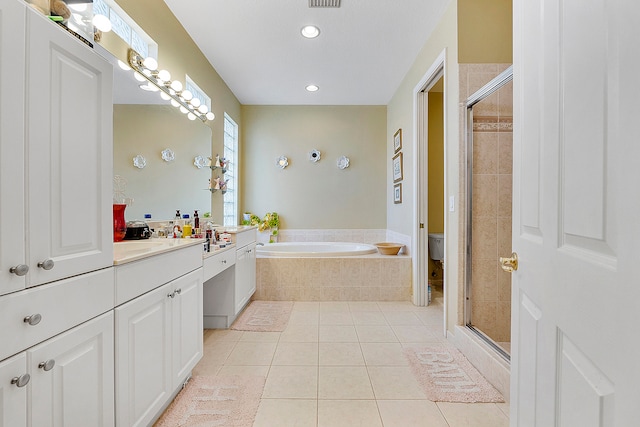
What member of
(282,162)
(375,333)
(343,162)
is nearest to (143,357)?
(375,333)

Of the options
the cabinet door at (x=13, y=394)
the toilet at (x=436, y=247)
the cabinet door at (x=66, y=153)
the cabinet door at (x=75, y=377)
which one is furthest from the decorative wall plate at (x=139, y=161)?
the toilet at (x=436, y=247)

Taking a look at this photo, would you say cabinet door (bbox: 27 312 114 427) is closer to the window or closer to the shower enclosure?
the shower enclosure

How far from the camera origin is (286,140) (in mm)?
4574

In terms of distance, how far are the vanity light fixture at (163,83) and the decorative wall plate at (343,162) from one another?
219 centimetres

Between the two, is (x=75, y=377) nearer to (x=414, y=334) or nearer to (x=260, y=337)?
(x=260, y=337)

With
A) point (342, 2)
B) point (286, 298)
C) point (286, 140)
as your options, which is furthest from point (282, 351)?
point (286, 140)

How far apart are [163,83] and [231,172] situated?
195cm

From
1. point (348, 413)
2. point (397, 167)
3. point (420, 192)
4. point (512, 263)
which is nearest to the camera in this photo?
point (512, 263)

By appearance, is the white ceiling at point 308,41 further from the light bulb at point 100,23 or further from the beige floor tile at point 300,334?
the beige floor tile at point 300,334

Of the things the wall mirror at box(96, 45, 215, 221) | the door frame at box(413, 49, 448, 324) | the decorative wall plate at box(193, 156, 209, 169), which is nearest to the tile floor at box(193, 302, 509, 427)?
the door frame at box(413, 49, 448, 324)

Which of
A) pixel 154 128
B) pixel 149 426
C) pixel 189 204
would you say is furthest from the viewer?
pixel 189 204

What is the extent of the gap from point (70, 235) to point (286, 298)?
271 cm

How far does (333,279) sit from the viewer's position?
137 inches

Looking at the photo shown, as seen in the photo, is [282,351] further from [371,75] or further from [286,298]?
[371,75]
